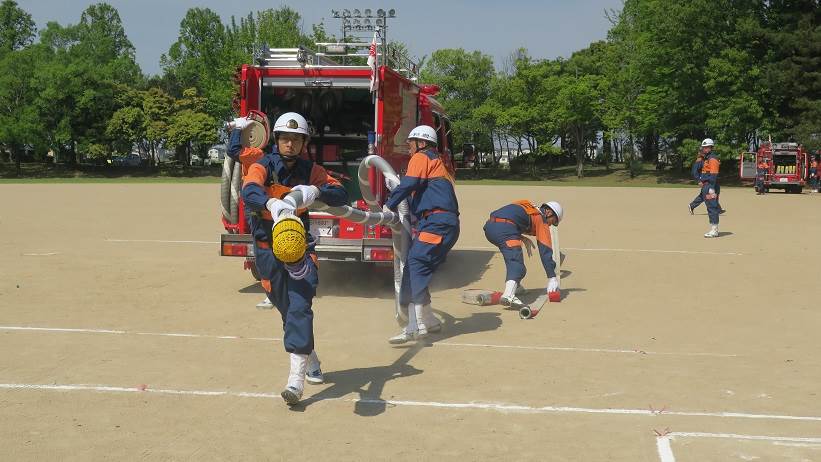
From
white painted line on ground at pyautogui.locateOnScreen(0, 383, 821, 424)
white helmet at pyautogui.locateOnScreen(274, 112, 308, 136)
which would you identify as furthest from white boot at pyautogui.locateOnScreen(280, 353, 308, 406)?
white helmet at pyautogui.locateOnScreen(274, 112, 308, 136)

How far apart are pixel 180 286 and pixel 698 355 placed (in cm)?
711

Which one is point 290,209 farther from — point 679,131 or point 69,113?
point 69,113

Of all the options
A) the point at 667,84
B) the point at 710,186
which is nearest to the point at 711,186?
the point at 710,186

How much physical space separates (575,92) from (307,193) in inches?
2532

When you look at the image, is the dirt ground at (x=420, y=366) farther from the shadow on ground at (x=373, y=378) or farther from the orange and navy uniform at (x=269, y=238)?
the orange and navy uniform at (x=269, y=238)

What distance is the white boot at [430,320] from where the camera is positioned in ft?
29.6

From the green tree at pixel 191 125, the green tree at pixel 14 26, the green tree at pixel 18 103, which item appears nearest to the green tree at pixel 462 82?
the green tree at pixel 191 125

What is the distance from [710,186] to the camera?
63.0ft

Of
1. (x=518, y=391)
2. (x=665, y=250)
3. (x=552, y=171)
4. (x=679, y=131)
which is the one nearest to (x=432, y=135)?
(x=518, y=391)

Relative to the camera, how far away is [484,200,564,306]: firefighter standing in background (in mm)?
10727

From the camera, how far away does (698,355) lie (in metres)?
8.22

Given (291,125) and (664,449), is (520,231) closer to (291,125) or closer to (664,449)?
(291,125)

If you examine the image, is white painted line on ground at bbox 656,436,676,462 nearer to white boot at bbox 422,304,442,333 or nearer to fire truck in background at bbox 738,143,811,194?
white boot at bbox 422,304,442,333

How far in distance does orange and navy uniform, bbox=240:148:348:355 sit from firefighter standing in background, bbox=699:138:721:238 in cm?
1393
